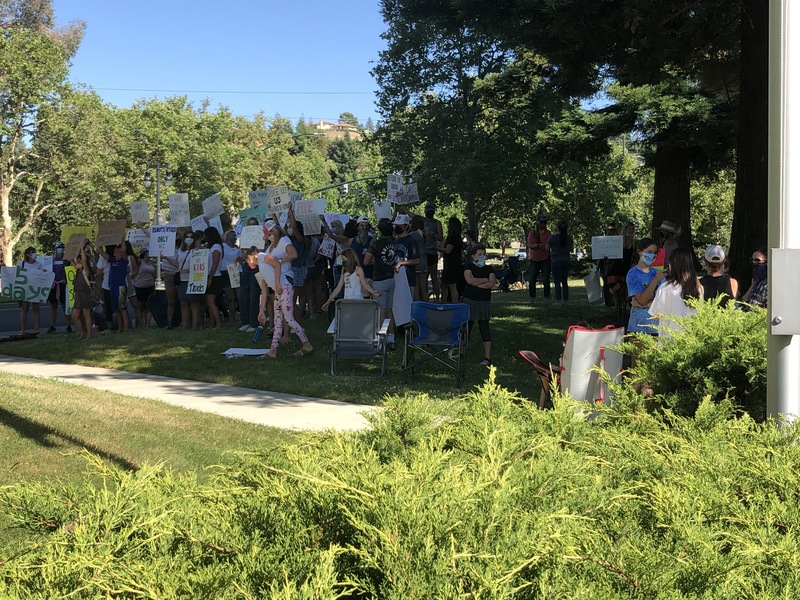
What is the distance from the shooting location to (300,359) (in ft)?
40.5

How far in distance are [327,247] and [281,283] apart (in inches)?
151

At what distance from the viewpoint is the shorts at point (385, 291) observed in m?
12.5

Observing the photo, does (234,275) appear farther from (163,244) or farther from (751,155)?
(751,155)

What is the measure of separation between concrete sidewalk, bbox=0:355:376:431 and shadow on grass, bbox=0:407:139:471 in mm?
1633

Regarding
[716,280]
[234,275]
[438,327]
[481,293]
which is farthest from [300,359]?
[716,280]

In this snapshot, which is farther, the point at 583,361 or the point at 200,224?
the point at 200,224

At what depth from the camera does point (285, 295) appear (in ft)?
41.4

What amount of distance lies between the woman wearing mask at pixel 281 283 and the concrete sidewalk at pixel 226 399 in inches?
70.4

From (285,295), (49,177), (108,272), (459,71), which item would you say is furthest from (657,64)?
(49,177)

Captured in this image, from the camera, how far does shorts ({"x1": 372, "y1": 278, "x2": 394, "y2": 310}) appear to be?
41.0 ft

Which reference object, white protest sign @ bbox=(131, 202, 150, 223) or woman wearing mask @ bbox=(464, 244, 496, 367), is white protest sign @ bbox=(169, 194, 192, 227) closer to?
white protest sign @ bbox=(131, 202, 150, 223)

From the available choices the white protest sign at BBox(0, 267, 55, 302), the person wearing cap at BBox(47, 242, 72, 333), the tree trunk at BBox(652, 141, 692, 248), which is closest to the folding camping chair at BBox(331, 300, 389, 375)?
the white protest sign at BBox(0, 267, 55, 302)

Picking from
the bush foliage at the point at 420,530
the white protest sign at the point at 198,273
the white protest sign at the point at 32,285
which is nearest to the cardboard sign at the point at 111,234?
the white protest sign at the point at 32,285

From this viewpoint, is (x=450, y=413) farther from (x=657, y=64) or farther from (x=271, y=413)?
(x=657, y=64)
